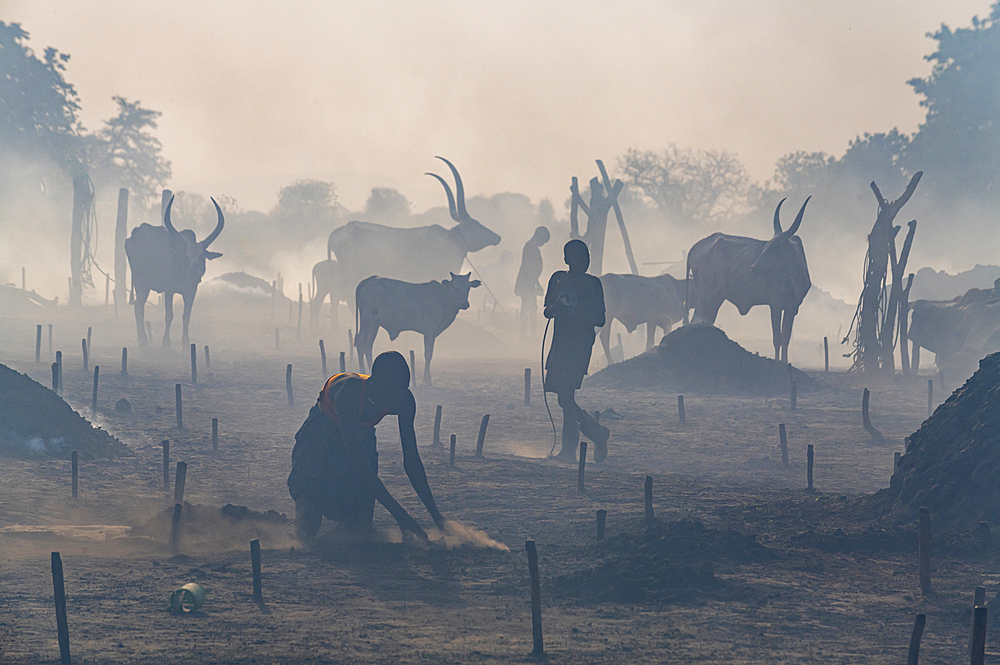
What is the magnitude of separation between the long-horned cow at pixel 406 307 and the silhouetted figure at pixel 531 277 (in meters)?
13.6

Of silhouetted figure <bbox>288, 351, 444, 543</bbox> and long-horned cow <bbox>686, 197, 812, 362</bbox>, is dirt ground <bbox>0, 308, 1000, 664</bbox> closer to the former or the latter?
silhouetted figure <bbox>288, 351, 444, 543</bbox>

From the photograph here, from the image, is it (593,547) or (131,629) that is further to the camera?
(593,547)

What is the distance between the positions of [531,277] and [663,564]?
26.2 metres

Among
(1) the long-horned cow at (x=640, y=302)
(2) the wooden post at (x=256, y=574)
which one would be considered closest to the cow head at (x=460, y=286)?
(1) the long-horned cow at (x=640, y=302)

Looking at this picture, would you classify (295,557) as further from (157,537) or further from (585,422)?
(585,422)

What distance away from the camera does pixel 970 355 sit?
18.3 m

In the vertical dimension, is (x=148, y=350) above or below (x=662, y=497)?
above

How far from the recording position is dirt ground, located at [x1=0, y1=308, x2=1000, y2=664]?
522 centimetres

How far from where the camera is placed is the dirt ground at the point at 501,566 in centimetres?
522

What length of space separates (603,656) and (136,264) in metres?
18.7

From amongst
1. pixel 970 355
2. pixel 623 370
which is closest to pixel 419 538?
pixel 623 370

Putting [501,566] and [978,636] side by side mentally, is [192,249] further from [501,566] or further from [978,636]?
[978,636]

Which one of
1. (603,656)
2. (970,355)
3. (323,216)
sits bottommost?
(603,656)

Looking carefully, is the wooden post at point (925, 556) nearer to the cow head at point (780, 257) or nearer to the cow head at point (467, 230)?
the cow head at point (780, 257)
